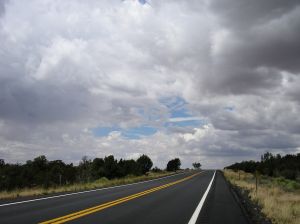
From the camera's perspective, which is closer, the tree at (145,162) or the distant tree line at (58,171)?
the distant tree line at (58,171)

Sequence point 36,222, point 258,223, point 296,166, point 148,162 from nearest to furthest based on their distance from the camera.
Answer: point 36,222
point 258,223
point 296,166
point 148,162

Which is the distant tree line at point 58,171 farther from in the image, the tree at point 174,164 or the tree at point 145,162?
the tree at point 174,164

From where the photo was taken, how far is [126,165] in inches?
3214

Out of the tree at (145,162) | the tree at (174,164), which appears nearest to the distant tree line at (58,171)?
the tree at (145,162)

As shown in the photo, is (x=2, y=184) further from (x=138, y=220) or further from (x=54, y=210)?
(x=138, y=220)

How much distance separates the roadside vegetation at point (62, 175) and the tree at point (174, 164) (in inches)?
1340

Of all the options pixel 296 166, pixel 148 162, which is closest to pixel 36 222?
pixel 296 166

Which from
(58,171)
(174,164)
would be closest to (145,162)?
(174,164)

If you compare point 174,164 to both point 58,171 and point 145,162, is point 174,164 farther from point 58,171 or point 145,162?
point 58,171

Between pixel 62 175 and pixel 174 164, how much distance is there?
305 feet

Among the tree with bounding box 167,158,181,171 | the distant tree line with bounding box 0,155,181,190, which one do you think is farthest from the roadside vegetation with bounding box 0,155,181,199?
the tree with bounding box 167,158,181,171

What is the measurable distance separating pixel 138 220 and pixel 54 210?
10.3 feet

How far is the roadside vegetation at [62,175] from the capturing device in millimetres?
26219

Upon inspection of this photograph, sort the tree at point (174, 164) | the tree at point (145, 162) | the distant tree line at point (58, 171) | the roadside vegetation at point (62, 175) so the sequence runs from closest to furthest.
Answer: the roadside vegetation at point (62, 175) → the distant tree line at point (58, 171) → the tree at point (145, 162) → the tree at point (174, 164)
